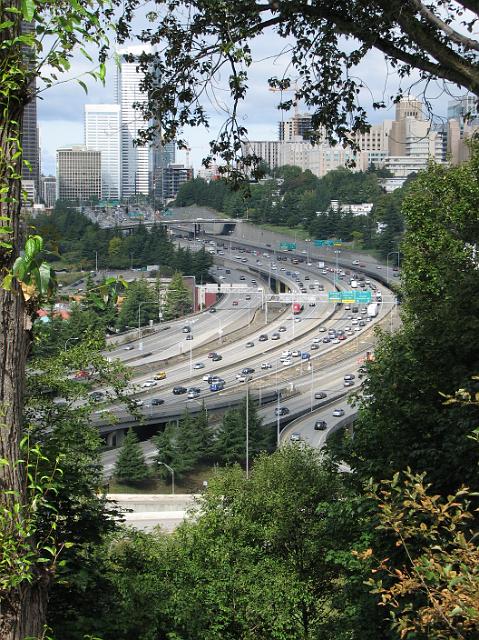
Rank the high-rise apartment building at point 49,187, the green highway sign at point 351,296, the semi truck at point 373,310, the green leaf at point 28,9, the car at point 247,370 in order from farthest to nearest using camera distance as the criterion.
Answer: the high-rise apartment building at point 49,187 < the semi truck at point 373,310 < the green highway sign at point 351,296 < the car at point 247,370 < the green leaf at point 28,9

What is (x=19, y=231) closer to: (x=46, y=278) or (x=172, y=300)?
(x=46, y=278)

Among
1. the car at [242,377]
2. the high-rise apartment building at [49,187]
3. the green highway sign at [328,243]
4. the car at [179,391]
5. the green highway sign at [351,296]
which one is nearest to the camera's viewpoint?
the car at [179,391]

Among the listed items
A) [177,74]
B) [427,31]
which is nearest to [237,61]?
[177,74]

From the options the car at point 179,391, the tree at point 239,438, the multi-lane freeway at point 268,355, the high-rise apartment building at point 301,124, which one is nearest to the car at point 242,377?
the multi-lane freeway at point 268,355

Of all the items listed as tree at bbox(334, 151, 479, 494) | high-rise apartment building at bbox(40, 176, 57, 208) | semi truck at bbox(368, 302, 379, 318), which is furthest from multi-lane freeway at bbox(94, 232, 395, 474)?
high-rise apartment building at bbox(40, 176, 57, 208)

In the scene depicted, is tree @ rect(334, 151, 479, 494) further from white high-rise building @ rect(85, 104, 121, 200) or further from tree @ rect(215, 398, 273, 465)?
white high-rise building @ rect(85, 104, 121, 200)

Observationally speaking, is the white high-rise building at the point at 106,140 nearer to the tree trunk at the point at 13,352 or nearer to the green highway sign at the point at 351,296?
the green highway sign at the point at 351,296

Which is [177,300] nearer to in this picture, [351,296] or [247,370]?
[351,296]
